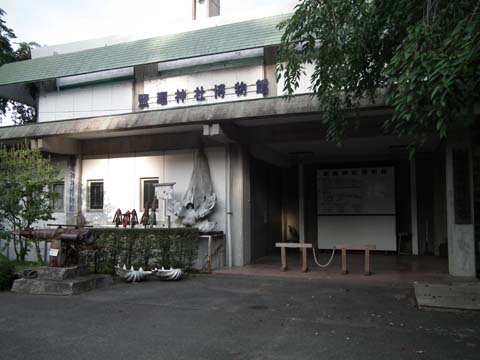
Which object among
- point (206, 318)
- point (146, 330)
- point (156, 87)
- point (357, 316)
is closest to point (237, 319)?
point (206, 318)

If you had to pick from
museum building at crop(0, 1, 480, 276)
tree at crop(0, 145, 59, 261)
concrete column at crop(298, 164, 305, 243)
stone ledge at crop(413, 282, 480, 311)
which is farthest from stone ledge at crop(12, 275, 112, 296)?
concrete column at crop(298, 164, 305, 243)

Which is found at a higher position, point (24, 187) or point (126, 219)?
point (24, 187)

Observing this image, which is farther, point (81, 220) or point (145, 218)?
point (81, 220)

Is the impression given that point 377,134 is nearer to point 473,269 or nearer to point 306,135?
point 306,135

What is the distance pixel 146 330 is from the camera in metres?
5.63

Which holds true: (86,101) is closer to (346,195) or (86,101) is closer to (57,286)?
(57,286)

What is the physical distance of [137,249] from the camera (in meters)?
9.76

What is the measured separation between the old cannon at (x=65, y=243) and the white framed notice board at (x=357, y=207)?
8.41m

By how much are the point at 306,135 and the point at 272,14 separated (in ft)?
12.4

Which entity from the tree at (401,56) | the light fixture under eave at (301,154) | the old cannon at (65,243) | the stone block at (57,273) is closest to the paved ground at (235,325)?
the stone block at (57,273)

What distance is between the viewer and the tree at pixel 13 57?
58.2 ft

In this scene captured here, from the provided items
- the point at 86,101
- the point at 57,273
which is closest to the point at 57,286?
the point at 57,273

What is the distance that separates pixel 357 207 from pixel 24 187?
1001 cm

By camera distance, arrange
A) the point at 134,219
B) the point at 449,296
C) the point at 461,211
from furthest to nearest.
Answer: the point at 134,219 < the point at 461,211 < the point at 449,296
